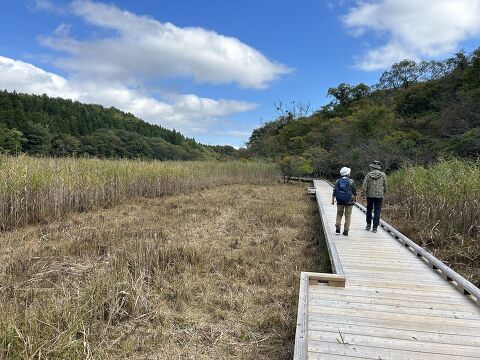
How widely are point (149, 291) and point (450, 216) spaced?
592 cm

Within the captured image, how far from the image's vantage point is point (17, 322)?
2.97 metres

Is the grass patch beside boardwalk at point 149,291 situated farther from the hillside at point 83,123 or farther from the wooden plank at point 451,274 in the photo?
the hillside at point 83,123

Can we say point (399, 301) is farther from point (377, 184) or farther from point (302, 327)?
point (377, 184)

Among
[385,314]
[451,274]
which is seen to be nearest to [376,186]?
[451,274]

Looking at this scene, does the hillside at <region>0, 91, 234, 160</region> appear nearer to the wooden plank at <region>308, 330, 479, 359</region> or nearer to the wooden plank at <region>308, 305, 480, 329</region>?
the wooden plank at <region>308, 305, 480, 329</region>

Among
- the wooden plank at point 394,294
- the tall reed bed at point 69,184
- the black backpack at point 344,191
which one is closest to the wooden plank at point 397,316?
the wooden plank at point 394,294

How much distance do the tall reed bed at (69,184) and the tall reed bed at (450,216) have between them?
323 inches

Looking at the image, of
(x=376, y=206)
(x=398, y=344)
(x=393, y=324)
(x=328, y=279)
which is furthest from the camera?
(x=376, y=206)

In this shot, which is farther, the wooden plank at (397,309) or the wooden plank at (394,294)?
the wooden plank at (394,294)

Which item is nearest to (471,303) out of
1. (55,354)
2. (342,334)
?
(342,334)

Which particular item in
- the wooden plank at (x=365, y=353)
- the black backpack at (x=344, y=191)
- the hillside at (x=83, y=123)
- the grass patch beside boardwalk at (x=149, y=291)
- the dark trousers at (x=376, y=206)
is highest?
the hillside at (x=83, y=123)

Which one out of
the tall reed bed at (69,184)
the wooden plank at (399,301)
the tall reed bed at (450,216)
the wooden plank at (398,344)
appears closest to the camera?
the wooden plank at (398,344)

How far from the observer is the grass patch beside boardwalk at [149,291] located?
3.00m

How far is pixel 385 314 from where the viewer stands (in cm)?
327
